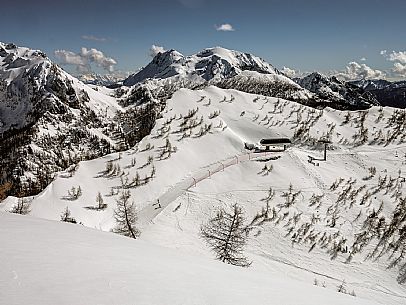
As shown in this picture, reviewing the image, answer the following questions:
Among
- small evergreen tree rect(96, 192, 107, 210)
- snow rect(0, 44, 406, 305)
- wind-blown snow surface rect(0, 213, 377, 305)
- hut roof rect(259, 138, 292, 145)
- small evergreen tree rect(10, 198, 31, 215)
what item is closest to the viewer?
wind-blown snow surface rect(0, 213, 377, 305)

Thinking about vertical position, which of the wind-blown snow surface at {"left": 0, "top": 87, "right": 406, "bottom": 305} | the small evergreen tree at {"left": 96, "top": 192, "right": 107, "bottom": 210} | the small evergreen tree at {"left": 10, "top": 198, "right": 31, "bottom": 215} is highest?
the wind-blown snow surface at {"left": 0, "top": 87, "right": 406, "bottom": 305}

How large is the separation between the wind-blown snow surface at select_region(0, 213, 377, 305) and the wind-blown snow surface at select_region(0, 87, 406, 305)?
0.71ft

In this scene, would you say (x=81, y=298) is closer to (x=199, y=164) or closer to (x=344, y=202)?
(x=344, y=202)

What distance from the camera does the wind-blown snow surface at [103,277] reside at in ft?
21.1

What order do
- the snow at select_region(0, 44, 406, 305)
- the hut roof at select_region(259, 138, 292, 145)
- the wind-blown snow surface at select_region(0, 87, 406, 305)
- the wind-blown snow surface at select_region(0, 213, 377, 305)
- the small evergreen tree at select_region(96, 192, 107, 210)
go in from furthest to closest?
1. the hut roof at select_region(259, 138, 292, 145)
2. the small evergreen tree at select_region(96, 192, 107, 210)
3. the wind-blown snow surface at select_region(0, 87, 406, 305)
4. the snow at select_region(0, 44, 406, 305)
5. the wind-blown snow surface at select_region(0, 213, 377, 305)

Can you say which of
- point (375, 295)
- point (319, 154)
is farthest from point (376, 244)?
point (319, 154)

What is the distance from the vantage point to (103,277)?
304 inches

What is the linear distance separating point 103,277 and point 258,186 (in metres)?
38.0

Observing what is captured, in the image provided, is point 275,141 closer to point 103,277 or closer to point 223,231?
point 223,231

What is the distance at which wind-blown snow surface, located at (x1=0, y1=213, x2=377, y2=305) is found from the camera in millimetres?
6434

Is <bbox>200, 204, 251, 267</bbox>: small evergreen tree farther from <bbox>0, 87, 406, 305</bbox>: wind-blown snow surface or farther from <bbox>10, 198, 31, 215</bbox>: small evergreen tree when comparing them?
<bbox>10, 198, 31, 215</bbox>: small evergreen tree

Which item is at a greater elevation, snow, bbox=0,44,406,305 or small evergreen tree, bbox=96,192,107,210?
snow, bbox=0,44,406,305

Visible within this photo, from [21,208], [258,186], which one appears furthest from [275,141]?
[21,208]

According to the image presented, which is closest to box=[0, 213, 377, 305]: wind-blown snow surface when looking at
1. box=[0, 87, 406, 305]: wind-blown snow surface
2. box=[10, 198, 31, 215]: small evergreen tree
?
box=[0, 87, 406, 305]: wind-blown snow surface
